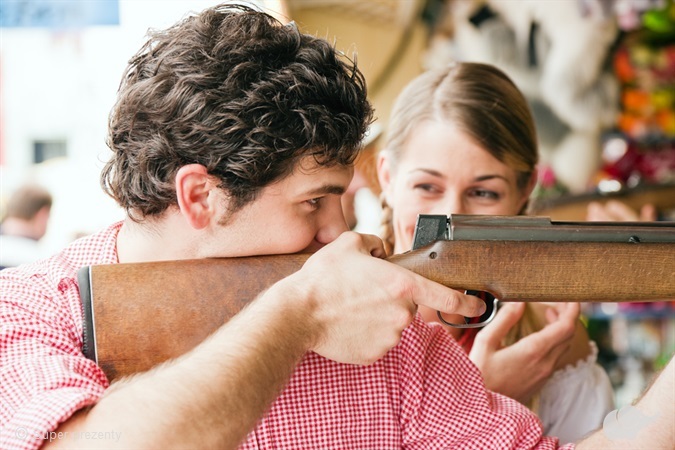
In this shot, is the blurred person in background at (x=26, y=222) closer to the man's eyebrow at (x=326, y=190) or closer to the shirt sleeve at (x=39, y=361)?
the shirt sleeve at (x=39, y=361)

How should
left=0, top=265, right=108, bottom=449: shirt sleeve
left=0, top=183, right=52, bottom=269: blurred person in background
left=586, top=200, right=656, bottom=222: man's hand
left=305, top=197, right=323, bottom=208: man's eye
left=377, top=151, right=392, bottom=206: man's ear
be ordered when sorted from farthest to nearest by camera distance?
left=0, top=183, right=52, bottom=269: blurred person in background, left=586, top=200, right=656, bottom=222: man's hand, left=377, top=151, right=392, bottom=206: man's ear, left=305, top=197, right=323, bottom=208: man's eye, left=0, top=265, right=108, bottom=449: shirt sleeve

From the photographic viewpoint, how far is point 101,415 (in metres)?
1.07

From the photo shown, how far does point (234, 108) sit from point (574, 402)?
1.32 metres

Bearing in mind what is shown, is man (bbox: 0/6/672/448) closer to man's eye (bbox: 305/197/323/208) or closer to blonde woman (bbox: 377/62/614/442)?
man's eye (bbox: 305/197/323/208)

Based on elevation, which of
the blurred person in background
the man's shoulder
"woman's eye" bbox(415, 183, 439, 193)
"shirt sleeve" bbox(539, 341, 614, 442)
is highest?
"woman's eye" bbox(415, 183, 439, 193)

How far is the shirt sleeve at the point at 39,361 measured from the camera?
1067mm

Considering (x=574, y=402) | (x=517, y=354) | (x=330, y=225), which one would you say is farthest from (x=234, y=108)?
(x=574, y=402)

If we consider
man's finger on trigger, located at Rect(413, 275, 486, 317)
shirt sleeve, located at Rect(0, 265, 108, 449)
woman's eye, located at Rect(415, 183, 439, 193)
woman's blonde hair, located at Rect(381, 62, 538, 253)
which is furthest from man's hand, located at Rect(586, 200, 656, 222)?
shirt sleeve, located at Rect(0, 265, 108, 449)

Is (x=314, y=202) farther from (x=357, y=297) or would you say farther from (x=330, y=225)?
(x=357, y=297)

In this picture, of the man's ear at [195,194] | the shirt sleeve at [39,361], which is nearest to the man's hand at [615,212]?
the man's ear at [195,194]

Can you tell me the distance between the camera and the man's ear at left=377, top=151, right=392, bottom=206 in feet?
7.40

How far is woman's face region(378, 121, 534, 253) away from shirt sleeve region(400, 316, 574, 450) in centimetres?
52

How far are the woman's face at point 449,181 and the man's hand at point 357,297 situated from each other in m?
0.65

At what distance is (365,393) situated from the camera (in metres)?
1.49
